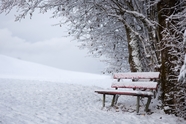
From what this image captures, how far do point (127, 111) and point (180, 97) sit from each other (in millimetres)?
1489

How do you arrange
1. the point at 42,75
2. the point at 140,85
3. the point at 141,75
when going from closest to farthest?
the point at 140,85 → the point at 141,75 → the point at 42,75

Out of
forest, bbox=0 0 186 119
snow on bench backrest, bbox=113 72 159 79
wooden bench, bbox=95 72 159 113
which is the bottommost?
wooden bench, bbox=95 72 159 113

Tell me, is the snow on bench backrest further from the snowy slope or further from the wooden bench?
the snowy slope

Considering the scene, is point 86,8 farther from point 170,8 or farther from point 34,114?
point 34,114

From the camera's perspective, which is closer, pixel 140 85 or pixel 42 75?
pixel 140 85

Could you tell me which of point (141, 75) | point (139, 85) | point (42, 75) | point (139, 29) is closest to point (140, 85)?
point (139, 85)

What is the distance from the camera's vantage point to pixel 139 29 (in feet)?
26.5

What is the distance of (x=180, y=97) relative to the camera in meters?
4.90

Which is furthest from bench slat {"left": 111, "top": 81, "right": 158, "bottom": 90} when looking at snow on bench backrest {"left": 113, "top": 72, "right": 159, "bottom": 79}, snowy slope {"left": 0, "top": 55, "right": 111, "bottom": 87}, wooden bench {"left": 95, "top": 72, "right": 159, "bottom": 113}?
snowy slope {"left": 0, "top": 55, "right": 111, "bottom": 87}

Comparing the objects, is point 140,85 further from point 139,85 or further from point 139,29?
point 139,29

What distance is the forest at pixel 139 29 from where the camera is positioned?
4.85 m

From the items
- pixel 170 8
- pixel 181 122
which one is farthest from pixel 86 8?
pixel 181 122

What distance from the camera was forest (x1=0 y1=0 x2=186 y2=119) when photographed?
4.85 meters

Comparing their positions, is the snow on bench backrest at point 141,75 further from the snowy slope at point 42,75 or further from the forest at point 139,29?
the snowy slope at point 42,75
